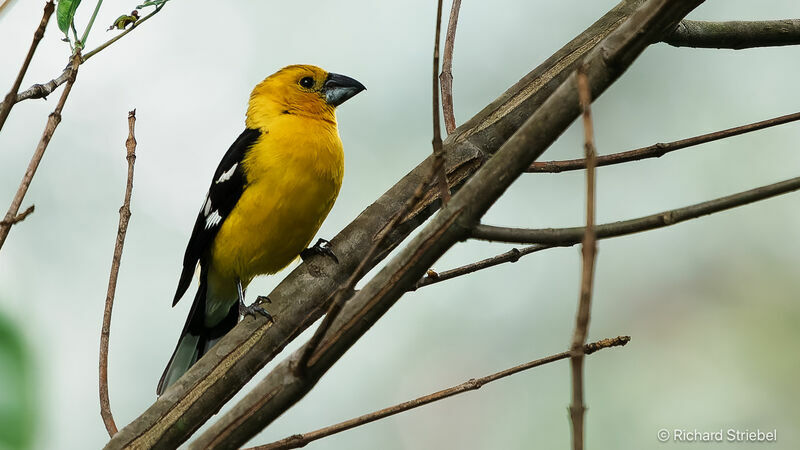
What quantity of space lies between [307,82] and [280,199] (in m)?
1.27

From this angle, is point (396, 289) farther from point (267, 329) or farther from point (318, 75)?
point (318, 75)

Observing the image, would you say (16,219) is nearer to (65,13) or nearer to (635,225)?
(65,13)

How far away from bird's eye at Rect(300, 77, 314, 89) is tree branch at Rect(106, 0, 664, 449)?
2382 millimetres

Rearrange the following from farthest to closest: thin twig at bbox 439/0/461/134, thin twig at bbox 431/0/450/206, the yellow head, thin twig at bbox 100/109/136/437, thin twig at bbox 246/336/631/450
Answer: the yellow head, thin twig at bbox 439/0/461/134, thin twig at bbox 100/109/136/437, thin twig at bbox 246/336/631/450, thin twig at bbox 431/0/450/206

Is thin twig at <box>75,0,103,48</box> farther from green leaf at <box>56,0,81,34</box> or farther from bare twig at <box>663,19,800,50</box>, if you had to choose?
bare twig at <box>663,19,800,50</box>

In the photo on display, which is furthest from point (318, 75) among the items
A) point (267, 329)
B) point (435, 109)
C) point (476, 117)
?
point (435, 109)

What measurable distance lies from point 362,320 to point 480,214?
398 millimetres

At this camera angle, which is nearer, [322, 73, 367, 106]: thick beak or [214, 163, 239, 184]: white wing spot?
[214, 163, 239, 184]: white wing spot

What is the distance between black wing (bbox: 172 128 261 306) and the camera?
466cm

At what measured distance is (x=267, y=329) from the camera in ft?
9.53

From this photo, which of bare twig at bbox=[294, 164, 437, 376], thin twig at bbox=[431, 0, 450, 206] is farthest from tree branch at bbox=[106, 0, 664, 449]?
thin twig at bbox=[431, 0, 450, 206]

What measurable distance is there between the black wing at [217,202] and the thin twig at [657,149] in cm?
212

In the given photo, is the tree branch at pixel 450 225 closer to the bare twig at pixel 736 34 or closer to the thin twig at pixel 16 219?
the thin twig at pixel 16 219

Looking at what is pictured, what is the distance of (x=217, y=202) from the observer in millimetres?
4742
